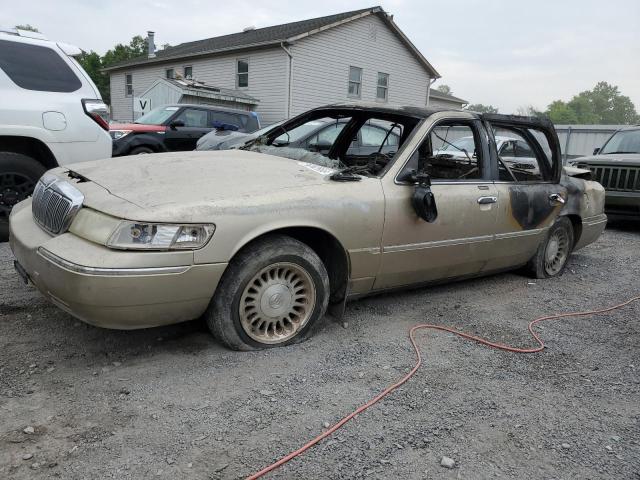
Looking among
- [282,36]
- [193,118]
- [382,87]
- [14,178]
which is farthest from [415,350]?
[382,87]

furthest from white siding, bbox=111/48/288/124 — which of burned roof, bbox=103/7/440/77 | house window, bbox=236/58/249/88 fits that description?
burned roof, bbox=103/7/440/77

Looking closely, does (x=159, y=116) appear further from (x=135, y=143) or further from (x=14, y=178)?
(x=14, y=178)

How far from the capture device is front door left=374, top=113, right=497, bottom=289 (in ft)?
12.0

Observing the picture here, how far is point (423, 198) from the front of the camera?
3592 millimetres

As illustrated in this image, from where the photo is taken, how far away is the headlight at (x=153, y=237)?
2.67 metres

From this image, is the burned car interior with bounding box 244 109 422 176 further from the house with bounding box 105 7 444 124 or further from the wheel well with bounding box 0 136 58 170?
the house with bounding box 105 7 444 124

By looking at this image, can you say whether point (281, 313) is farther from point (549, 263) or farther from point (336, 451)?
point (549, 263)

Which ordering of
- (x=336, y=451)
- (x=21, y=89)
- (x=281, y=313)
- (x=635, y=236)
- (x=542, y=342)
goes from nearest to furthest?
(x=336, y=451), (x=281, y=313), (x=542, y=342), (x=21, y=89), (x=635, y=236)

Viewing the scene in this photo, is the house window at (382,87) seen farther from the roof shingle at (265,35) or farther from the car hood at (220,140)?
the car hood at (220,140)

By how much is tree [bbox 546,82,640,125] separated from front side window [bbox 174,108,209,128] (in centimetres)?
7868

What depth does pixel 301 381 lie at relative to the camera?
2.92m

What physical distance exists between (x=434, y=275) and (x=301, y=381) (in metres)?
1.64

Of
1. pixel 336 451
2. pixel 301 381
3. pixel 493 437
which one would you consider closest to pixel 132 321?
pixel 301 381

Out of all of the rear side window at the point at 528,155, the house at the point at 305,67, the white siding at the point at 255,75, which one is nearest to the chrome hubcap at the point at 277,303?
the rear side window at the point at 528,155
